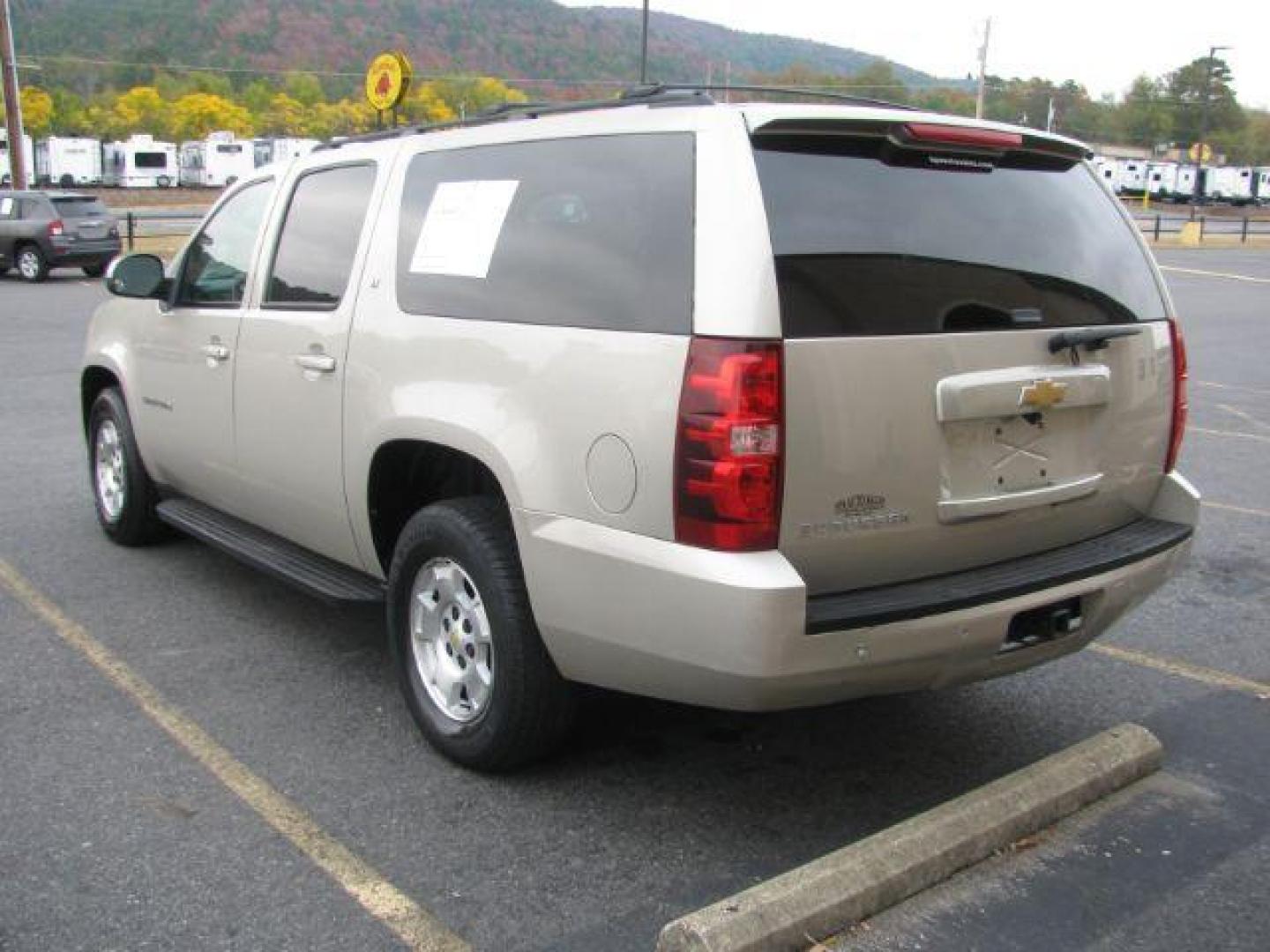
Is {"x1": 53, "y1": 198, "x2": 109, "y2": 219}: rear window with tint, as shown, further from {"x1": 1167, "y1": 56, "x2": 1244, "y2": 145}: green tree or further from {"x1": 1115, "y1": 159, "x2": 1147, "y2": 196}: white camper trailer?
{"x1": 1167, "y1": 56, "x2": 1244, "y2": 145}: green tree

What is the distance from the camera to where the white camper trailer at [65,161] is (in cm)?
6525

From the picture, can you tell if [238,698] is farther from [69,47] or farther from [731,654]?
[69,47]

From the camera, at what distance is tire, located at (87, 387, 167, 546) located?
19.1ft

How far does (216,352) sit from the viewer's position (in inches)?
193

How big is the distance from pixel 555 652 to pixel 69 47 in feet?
487

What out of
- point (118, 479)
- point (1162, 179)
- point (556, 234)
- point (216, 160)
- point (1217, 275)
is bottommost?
point (118, 479)

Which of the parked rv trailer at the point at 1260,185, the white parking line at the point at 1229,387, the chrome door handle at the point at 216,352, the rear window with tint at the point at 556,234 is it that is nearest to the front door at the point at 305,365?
the chrome door handle at the point at 216,352

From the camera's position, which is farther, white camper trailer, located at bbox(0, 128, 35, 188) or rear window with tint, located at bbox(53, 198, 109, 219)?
white camper trailer, located at bbox(0, 128, 35, 188)

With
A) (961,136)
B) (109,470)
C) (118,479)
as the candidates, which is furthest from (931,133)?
(109,470)

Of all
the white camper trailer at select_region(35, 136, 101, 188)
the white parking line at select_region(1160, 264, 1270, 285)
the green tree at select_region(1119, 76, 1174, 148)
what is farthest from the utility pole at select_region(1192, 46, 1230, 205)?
the white camper trailer at select_region(35, 136, 101, 188)

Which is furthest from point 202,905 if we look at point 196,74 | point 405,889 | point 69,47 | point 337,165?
point 69,47

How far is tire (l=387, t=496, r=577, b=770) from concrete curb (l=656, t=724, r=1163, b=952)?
924mm

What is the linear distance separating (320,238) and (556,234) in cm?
138

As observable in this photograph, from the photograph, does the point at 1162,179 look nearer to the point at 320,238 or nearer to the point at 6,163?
the point at 6,163
